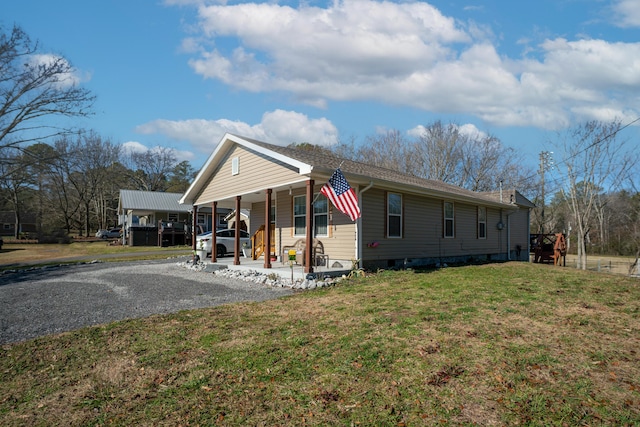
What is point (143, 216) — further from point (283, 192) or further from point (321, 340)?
point (321, 340)

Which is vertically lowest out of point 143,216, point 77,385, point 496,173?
point 77,385

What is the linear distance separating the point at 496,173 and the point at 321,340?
34006 mm

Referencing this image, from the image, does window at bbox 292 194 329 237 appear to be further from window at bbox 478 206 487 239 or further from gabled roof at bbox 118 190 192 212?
gabled roof at bbox 118 190 192 212

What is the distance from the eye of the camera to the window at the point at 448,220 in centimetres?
1506

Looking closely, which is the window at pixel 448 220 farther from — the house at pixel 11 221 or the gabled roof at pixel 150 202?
the house at pixel 11 221

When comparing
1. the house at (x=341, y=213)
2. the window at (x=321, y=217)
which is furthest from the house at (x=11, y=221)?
the window at (x=321, y=217)

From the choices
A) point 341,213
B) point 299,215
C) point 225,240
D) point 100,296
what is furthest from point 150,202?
point 100,296

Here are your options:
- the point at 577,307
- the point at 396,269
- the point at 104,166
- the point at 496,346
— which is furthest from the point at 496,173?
the point at 104,166

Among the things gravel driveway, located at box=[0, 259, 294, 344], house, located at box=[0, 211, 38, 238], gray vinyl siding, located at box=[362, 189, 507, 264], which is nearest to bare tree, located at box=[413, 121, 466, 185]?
gray vinyl siding, located at box=[362, 189, 507, 264]

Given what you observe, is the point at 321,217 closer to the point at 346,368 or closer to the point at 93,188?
the point at 346,368

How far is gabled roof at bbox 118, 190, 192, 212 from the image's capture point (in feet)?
108

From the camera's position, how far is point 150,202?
1344 inches

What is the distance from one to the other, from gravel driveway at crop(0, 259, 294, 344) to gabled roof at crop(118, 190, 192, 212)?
67.6 feet

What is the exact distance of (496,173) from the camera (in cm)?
3481
